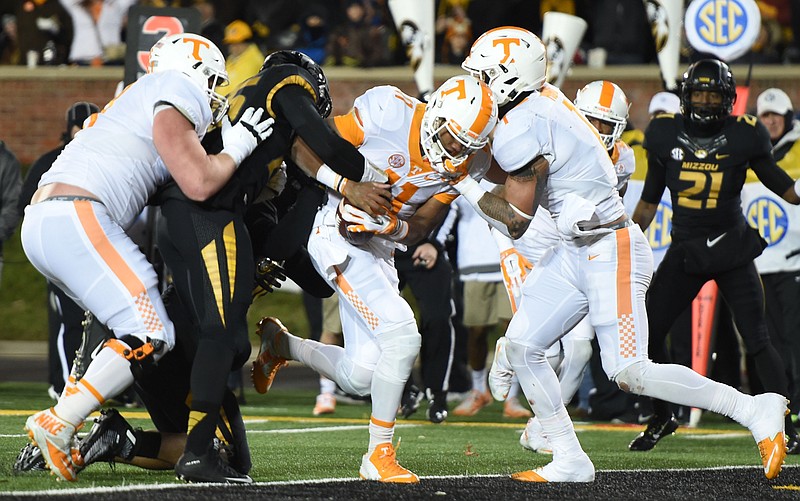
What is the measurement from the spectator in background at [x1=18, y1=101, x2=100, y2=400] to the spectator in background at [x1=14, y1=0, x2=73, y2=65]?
27.4 ft

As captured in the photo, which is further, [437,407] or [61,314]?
[61,314]

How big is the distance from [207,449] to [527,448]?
2.48m

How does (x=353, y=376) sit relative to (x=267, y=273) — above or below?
below

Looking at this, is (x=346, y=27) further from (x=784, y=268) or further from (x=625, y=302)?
(x=625, y=302)

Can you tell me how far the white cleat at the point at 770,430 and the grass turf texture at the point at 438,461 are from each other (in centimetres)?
9

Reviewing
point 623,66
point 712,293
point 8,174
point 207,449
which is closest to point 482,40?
point 207,449

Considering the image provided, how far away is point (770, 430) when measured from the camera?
5535 millimetres

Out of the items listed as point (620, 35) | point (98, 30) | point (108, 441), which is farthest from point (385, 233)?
point (98, 30)

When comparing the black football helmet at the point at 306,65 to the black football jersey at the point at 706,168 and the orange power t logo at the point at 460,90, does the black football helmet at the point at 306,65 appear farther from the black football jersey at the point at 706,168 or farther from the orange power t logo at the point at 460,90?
the black football jersey at the point at 706,168

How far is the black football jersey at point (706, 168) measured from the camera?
748 centimetres

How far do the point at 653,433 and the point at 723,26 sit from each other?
3.59m

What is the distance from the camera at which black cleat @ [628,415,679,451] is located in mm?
7168

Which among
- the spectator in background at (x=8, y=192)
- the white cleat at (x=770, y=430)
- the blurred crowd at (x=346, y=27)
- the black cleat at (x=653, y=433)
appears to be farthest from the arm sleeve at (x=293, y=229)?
the blurred crowd at (x=346, y=27)

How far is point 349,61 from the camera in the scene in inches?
659
